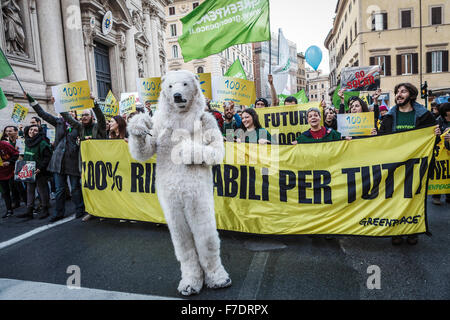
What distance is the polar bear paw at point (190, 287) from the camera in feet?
8.78

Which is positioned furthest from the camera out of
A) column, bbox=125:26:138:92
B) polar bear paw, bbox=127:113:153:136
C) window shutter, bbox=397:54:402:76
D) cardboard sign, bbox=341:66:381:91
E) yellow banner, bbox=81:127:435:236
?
window shutter, bbox=397:54:402:76

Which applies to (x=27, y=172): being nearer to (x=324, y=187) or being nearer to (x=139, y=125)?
(x=139, y=125)

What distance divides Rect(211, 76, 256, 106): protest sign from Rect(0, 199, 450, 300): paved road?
11.1ft

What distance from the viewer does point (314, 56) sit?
39.0ft

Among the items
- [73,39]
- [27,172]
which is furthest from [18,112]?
[73,39]

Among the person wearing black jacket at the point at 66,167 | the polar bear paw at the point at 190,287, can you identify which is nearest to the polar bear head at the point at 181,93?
the polar bear paw at the point at 190,287

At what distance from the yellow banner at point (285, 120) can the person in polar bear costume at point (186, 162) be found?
4413 millimetres

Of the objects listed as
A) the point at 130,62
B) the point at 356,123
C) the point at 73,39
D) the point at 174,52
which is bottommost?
the point at 356,123

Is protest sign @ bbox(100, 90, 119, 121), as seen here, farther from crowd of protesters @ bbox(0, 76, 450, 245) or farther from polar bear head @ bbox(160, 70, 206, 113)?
polar bear head @ bbox(160, 70, 206, 113)

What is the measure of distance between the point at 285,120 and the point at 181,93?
15.6 ft

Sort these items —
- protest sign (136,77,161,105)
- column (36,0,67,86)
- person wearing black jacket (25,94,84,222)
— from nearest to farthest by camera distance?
person wearing black jacket (25,94,84,222), protest sign (136,77,161,105), column (36,0,67,86)

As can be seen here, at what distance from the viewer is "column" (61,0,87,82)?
551 inches

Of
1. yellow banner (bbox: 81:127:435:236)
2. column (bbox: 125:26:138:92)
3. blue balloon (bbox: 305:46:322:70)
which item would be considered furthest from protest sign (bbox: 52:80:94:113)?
column (bbox: 125:26:138:92)
